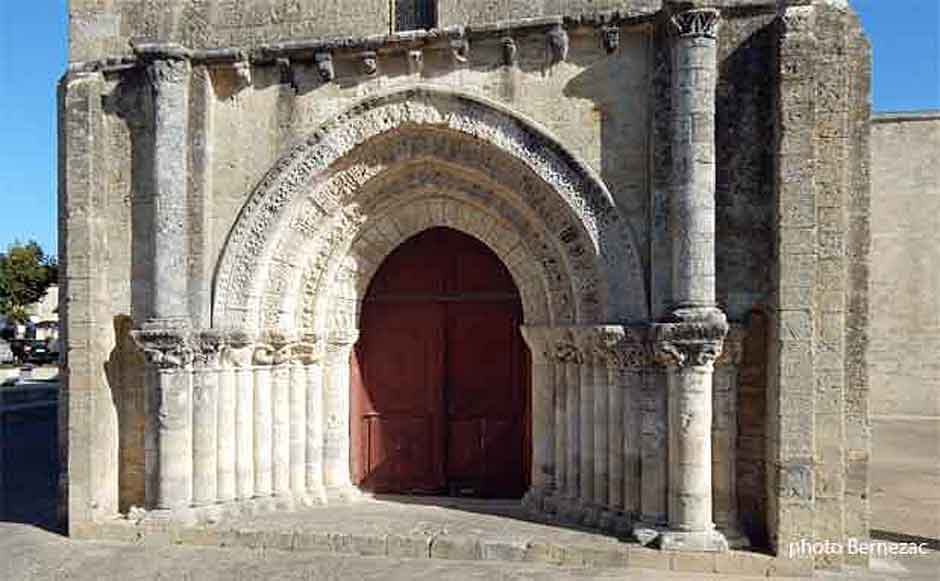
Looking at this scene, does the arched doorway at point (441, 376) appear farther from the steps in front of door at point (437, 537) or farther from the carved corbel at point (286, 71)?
the carved corbel at point (286, 71)

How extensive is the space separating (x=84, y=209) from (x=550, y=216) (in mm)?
4071

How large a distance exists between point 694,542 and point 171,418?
4.28 meters

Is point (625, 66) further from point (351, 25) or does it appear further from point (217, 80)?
point (217, 80)

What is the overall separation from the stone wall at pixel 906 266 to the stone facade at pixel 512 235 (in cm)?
1102

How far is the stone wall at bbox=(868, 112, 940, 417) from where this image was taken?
1459 centimetres

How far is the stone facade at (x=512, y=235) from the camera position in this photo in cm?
523

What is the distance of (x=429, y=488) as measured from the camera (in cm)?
715

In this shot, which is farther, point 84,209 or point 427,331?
point 427,331

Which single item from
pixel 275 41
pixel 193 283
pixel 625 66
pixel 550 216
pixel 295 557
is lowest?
pixel 295 557

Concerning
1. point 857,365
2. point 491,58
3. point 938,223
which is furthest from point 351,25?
point 938,223

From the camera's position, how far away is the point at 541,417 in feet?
20.8

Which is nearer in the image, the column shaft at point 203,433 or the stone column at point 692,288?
the stone column at point 692,288

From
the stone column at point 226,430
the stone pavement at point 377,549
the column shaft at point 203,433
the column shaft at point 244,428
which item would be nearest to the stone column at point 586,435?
the stone pavement at point 377,549

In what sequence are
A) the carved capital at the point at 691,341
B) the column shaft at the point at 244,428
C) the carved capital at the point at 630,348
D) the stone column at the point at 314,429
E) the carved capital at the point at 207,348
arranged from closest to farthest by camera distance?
the carved capital at the point at 691,341
the carved capital at the point at 630,348
the carved capital at the point at 207,348
the column shaft at the point at 244,428
the stone column at the point at 314,429
